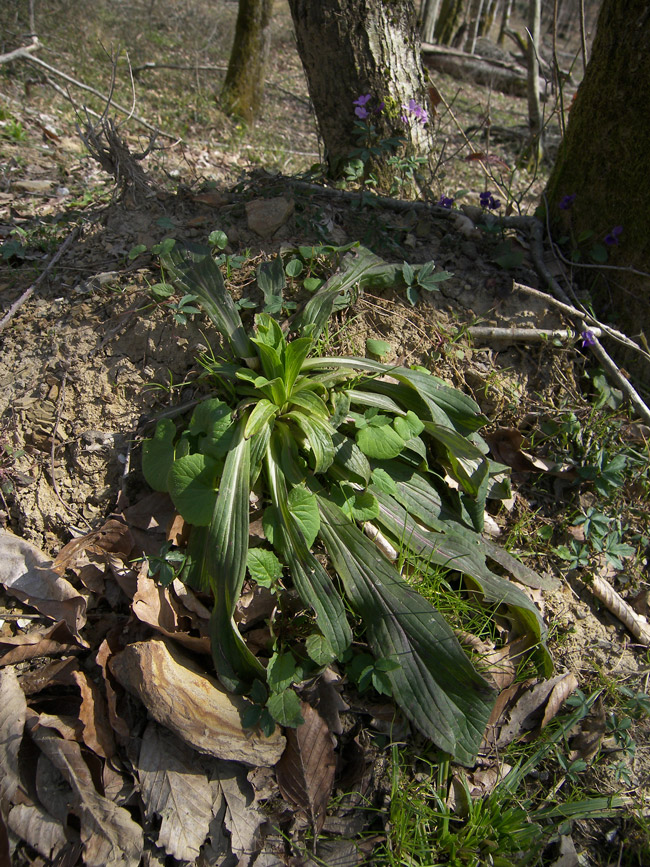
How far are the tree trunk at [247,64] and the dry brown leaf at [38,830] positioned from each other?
7.02m

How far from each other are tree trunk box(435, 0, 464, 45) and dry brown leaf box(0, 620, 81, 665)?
538 inches

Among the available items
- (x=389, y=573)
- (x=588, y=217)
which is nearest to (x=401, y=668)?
(x=389, y=573)

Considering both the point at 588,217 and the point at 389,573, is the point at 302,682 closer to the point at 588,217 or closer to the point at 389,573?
the point at 389,573

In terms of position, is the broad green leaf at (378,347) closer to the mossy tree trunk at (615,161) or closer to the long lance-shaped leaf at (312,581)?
the long lance-shaped leaf at (312,581)

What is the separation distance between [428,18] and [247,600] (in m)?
12.6

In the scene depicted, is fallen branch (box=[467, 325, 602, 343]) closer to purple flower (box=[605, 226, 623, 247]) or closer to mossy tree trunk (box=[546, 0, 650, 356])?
mossy tree trunk (box=[546, 0, 650, 356])

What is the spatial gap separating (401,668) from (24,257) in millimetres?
2569

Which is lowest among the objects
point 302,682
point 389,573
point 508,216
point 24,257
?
point 302,682

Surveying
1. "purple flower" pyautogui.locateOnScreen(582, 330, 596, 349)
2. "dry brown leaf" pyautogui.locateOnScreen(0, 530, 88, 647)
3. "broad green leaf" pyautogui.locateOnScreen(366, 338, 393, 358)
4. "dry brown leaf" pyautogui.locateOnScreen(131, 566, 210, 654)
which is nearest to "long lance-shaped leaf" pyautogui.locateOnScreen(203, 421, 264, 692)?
"dry brown leaf" pyautogui.locateOnScreen(131, 566, 210, 654)

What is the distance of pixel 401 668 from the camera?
1.79 meters

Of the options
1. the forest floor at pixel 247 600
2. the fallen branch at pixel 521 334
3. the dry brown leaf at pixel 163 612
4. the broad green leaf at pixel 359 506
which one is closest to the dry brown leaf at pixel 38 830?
the forest floor at pixel 247 600

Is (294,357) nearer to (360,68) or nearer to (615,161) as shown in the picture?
(615,161)

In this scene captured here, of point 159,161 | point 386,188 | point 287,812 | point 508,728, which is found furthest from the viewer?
point 159,161

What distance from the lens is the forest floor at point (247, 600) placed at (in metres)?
1.65
